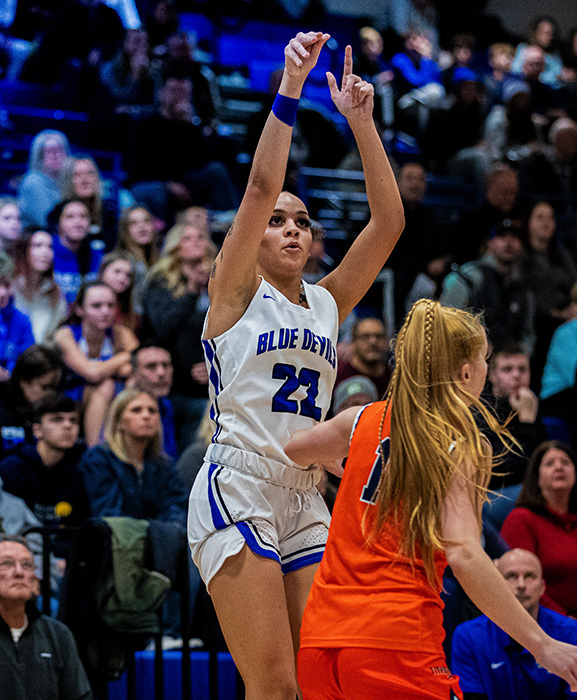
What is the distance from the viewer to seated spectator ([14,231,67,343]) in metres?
6.85

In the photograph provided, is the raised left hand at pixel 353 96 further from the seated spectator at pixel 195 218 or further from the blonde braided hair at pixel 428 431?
the seated spectator at pixel 195 218

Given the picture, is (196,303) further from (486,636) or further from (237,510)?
(237,510)

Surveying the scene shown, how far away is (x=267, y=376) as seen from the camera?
10.5 ft

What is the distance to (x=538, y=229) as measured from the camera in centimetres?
870

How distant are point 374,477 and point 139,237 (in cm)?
515

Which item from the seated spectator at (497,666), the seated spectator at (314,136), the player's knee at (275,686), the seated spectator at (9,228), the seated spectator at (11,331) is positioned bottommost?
the seated spectator at (497,666)

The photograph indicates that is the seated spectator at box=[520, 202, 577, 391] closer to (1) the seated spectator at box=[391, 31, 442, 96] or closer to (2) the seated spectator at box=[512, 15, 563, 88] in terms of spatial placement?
(1) the seated spectator at box=[391, 31, 442, 96]

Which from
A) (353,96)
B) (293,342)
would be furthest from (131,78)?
(293,342)

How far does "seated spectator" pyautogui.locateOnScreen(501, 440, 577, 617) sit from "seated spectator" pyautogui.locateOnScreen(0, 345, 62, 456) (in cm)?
286

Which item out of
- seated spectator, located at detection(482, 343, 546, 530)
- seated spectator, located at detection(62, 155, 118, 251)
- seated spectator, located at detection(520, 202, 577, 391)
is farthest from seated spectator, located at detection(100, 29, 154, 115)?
seated spectator, located at detection(482, 343, 546, 530)

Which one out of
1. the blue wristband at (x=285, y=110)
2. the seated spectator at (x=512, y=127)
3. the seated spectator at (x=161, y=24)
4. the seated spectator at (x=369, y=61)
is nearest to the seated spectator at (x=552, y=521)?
the blue wristband at (x=285, y=110)

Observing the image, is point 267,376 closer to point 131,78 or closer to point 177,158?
point 177,158

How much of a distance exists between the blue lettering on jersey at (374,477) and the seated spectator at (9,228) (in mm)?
4936

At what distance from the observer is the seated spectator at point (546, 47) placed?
13.5 metres
